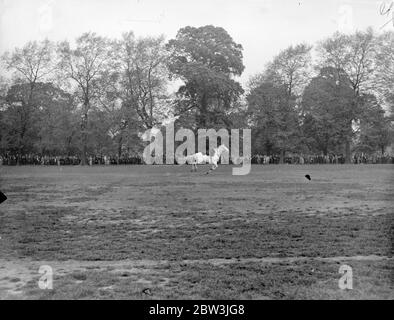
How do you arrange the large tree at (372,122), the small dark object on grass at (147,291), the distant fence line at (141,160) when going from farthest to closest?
1. the distant fence line at (141,160)
2. the large tree at (372,122)
3. the small dark object on grass at (147,291)

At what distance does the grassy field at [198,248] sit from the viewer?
5.92 meters

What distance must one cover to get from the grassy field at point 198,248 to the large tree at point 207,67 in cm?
4057

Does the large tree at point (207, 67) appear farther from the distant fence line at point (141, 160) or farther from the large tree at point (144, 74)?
the distant fence line at point (141, 160)

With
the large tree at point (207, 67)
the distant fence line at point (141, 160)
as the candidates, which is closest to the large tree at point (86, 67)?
the distant fence line at point (141, 160)

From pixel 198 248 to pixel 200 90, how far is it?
158ft

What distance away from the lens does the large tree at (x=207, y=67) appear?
55150 mm

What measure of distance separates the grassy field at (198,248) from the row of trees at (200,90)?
4135 centimetres

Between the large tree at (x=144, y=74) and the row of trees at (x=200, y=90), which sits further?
the large tree at (x=144, y=74)

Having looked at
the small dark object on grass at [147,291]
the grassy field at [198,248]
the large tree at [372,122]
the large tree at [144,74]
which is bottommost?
the small dark object on grass at [147,291]

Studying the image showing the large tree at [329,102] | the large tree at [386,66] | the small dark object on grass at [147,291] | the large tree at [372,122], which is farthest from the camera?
the large tree at [329,102]

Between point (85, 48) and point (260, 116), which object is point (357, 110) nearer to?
point (260, 116)

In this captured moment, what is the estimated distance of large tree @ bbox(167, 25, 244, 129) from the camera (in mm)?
55150

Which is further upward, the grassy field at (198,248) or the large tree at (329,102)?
the large tree at (329,102)
